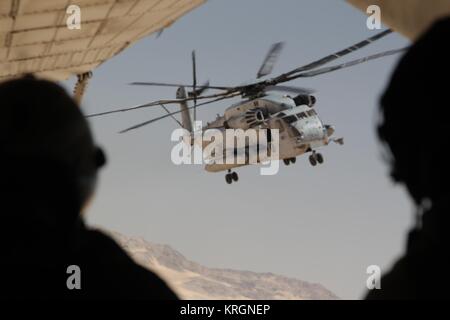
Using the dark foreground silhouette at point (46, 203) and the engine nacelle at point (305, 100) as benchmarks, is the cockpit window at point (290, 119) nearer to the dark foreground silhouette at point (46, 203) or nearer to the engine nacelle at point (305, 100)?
the engine nacelle at point (305, 100)

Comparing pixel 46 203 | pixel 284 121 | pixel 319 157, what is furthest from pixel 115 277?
pixel 319 157

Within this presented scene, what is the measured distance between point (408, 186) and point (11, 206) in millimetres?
761

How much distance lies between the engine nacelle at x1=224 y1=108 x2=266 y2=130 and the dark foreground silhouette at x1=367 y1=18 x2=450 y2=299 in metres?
32.1

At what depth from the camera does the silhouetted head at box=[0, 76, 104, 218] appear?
1.49 meters

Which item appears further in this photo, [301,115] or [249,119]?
[249,119]

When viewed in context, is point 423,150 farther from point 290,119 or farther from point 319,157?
point 319,157

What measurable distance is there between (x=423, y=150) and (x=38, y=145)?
725 mm

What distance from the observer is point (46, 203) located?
1.51 m

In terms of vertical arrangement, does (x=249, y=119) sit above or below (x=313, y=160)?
above

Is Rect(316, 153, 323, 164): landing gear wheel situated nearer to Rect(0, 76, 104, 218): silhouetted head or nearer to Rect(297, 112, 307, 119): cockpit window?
Rect(297, 112, 307, 119): cockpit window

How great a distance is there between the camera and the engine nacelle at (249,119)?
33.6m

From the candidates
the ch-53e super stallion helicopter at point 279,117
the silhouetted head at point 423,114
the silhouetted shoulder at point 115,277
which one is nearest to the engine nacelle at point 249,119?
the ch-53e super stallion helicopter at point 279,117

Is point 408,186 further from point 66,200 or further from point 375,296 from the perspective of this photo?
point 66,200
